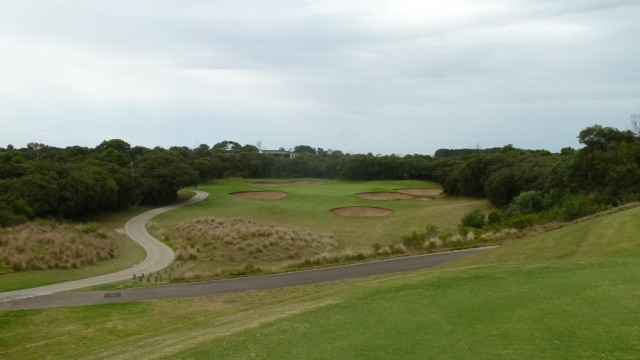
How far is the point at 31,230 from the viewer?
35.8 m

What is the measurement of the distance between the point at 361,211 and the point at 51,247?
34.1 m

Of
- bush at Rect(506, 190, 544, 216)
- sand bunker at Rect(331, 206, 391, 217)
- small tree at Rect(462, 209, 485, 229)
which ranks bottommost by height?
sand bunker at Rect(331, 206, 391, 217)

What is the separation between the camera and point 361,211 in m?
57.2

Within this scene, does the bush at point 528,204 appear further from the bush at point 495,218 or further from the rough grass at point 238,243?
the rough grass at point 238,243

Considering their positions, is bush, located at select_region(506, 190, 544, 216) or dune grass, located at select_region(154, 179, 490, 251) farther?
dune grass, located at select_region(154, 179, 490, 251)

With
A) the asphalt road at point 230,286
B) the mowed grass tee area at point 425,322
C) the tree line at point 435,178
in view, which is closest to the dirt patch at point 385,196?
the tree line at point 435,178

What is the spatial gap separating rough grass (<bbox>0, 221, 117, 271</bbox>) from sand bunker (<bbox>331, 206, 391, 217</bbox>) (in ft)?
86.9

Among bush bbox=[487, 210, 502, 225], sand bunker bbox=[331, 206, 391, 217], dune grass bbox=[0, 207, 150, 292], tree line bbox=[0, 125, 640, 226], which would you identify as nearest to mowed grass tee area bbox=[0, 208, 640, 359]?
dune grass bbox=[0, 207, 150, 292]

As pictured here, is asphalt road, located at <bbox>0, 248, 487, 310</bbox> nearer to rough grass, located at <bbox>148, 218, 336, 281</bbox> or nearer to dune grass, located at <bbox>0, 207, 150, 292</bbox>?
dune grass, located at <bbox>0, 207, 150, 292</bbox>

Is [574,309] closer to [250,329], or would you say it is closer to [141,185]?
[250,329]

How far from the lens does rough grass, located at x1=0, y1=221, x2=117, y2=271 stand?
28.9 metres

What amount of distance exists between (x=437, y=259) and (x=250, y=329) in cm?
1660

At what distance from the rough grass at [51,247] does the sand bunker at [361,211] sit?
2648cm

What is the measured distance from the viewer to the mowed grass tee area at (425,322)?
7.98 metres
